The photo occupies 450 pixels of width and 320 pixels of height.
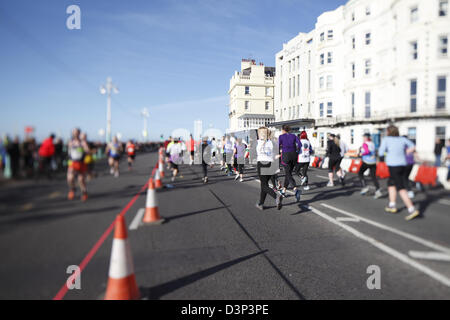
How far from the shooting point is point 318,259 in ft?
12.2

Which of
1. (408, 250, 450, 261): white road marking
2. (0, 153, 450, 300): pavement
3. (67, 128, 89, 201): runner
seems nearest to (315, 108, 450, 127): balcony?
(0, 153, 450, 300): pavement

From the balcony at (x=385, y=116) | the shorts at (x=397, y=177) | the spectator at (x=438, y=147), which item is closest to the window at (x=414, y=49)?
the balcony at (x=385, y=116)

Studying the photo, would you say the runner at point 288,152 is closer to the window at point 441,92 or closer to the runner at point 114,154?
the window at point 441,92

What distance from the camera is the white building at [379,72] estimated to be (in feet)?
3.36

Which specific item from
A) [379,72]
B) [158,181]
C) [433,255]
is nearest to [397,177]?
[379,72]

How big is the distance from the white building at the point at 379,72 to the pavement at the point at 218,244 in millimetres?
329

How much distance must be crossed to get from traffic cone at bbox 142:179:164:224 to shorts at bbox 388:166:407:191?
115cm

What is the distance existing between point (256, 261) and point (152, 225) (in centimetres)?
260

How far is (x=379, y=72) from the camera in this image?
1.20 meters

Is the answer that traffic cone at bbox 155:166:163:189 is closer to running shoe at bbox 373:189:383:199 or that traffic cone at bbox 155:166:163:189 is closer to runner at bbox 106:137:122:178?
runner at bbox 106:137:122:178

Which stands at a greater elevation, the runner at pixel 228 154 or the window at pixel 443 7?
the window at pixel 443 7

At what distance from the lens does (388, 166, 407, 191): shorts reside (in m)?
1.12
